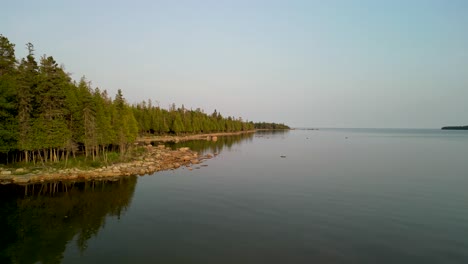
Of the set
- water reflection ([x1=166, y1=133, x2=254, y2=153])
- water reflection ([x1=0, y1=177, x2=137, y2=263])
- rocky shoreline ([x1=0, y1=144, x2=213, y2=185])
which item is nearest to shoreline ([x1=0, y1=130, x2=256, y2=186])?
rocky shoreline ([x1=0, y1=144, x2=213, y2=185])

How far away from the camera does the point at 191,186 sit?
38.0 m

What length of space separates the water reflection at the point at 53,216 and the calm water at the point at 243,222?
0.26ft

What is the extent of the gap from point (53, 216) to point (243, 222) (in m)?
15.9

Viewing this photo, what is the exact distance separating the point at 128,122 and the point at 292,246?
171 ft

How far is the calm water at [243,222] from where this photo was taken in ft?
61.1

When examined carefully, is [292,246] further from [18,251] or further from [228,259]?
[18,251]

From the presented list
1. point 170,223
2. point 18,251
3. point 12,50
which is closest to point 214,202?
point 170,223

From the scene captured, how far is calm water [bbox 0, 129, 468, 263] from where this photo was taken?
18609 mm

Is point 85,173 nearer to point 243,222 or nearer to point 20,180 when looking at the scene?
point 20,180

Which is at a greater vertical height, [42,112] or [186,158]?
[42,112]

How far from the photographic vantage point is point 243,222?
24.4m

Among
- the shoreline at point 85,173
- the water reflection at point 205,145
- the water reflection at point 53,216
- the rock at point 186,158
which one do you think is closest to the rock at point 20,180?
the shoreline at point 85,173

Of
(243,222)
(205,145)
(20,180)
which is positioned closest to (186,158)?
(20,180)

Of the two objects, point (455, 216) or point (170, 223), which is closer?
point (170, 223)
